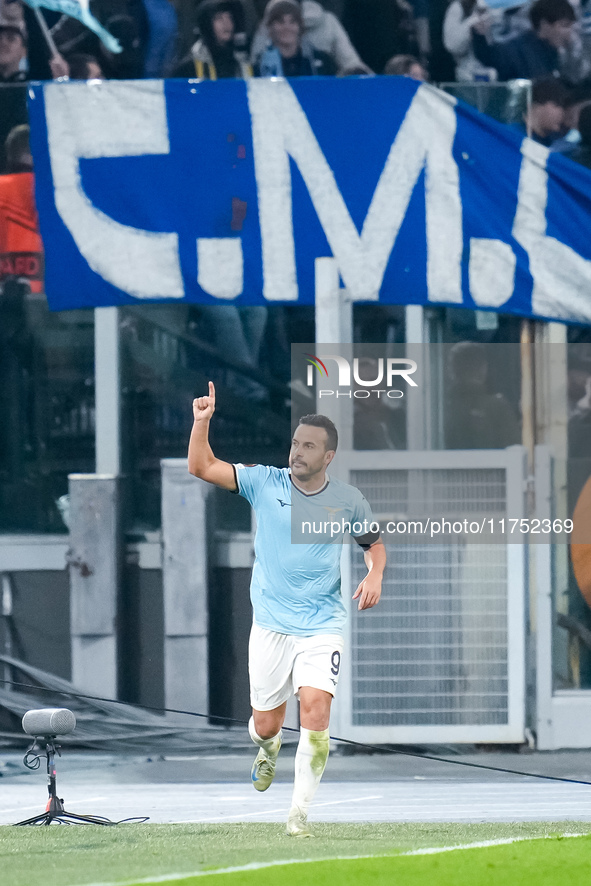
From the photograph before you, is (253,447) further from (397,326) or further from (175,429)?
(397,326)

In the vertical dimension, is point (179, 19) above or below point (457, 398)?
above

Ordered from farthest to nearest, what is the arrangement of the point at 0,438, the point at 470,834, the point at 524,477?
1. the point at 0,438
2. the point at 524,477
3. the point at 470,834

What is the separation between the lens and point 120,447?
9281 millimetres

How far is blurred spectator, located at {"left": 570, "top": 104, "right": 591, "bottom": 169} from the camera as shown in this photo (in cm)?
913

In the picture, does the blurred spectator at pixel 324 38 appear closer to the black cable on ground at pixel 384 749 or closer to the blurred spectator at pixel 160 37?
the blurred spectator at pixel 160 37

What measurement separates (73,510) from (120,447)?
21.1 inches

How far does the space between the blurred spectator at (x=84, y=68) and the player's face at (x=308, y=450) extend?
4.00m

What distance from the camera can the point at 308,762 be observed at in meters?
5.84

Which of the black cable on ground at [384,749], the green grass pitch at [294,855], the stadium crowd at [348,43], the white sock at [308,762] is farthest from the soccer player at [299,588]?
the stadium crowd at [348,43]

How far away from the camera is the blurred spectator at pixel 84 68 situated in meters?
9.12

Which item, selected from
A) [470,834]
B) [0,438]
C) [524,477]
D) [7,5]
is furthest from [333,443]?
[7,5]

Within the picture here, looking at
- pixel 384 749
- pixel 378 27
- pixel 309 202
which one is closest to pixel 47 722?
pixel 384 749

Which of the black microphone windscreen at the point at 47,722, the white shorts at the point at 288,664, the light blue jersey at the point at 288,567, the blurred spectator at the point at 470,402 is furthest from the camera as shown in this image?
the blurred spectator at the point at 470,402

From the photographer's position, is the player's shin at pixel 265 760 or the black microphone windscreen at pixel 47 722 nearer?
the player's shin at pixel 265 760
